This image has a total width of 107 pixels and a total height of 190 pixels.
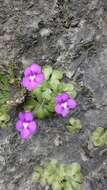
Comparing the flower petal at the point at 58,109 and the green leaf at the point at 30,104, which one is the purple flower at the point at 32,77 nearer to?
the green leaf at the point at 30,104

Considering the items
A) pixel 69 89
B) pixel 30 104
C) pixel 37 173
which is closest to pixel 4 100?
pixel 30 104

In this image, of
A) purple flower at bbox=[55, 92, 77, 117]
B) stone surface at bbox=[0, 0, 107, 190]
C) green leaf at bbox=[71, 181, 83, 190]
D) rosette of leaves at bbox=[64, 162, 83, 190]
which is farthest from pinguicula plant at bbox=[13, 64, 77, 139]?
green leaf at bbox=[71, 181, 83, 190]

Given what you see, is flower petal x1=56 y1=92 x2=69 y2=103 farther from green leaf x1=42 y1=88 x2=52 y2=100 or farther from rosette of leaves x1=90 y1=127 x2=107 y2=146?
rosette of leaves x1=90 y1=127 x2=107 y2=146

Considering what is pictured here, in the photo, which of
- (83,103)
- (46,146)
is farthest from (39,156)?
(83,103)

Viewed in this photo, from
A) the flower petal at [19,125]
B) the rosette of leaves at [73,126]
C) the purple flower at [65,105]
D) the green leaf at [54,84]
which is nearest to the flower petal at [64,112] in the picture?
the purple flower at [65,105]

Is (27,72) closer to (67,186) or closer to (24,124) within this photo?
(24,124)

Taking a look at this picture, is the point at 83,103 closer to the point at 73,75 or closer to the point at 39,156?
the point at 73,75
